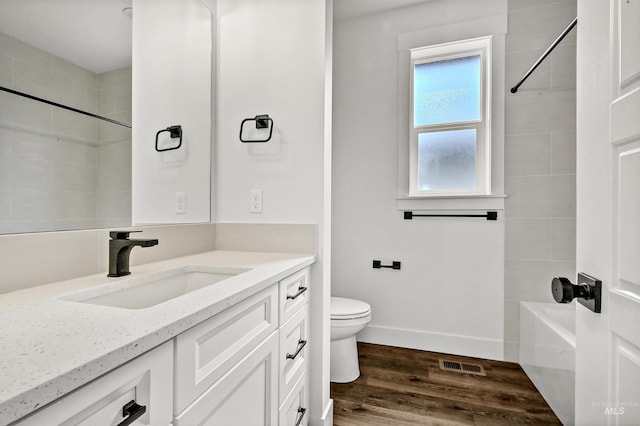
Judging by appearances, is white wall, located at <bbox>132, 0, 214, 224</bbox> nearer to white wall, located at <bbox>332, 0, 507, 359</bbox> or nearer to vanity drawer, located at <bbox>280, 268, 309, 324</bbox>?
vanity drawer, located at <bbox>280, 268, 309, 324</bbox>

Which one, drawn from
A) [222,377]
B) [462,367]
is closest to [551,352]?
[462,367]

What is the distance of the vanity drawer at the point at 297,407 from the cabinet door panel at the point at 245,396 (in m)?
0.08

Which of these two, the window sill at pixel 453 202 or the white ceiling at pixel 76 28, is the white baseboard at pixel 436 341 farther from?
the white ceiling at pixel 76 28

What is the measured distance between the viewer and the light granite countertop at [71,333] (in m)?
0.37

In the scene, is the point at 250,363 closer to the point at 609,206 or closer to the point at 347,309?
the point at 609,206

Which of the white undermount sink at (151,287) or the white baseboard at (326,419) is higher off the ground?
the white undermount sink at (151,287)

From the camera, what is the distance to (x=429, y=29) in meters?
2.30

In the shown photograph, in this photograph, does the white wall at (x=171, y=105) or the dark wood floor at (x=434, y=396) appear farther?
the dark wood floor at (x=434, y=396)

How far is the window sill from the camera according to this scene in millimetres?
2141

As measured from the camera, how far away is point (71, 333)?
52cm

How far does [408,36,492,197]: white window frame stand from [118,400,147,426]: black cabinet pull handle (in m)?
2.13

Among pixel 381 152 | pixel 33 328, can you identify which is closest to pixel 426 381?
pixel 381 152

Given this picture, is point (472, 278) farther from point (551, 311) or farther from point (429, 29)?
point (429, 29)

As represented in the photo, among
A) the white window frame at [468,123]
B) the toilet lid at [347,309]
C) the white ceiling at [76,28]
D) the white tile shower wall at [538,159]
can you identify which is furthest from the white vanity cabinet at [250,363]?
the white tile shower wall at [538,159]
